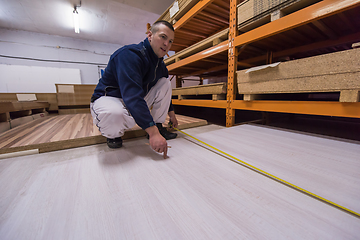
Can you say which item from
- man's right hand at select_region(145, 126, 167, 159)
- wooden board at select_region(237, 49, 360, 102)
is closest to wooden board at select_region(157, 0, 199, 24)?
wooden board at select_region(237, 49, 360, 102)

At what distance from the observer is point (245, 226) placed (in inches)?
16.8

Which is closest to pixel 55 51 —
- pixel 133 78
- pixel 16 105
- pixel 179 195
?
pixel 16 105

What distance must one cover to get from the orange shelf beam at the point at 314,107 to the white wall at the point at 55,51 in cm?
678

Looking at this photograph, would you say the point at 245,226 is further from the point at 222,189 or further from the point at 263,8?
the point at 263,8

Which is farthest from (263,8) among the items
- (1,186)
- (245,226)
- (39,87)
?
(39,87)

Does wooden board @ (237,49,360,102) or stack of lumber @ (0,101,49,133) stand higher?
wooden board @ (237,49,360,102)

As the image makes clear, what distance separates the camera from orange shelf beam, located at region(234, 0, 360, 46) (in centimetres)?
98

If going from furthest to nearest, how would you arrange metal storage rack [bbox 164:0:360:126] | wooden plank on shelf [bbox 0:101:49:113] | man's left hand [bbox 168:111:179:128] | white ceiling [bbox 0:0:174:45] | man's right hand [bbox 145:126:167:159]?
1. white ceiling [bbox 0:0:174:45]
2. wooden plank on shelf [bbox 0:101:49:113]
3. man's left hand [bbox 168:111:179:128]
4. metal storage rack [bbox 164:0:360:126]
5. man's right hand [bbox 145:126:167:159]

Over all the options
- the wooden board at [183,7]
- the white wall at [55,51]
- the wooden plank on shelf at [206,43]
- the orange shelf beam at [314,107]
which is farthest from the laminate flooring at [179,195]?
the white wall at [55,51]

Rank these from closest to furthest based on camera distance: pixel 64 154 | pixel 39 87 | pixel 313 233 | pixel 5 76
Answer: pixel 313 233
pixel 64 154
pixel 5 76
pixel 39 87

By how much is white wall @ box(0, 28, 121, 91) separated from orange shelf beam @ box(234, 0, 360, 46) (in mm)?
6604

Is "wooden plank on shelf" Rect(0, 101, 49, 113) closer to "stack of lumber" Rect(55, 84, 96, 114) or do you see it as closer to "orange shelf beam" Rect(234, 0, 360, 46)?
"stack of lumber" Rect(55, 84, 96, 114)

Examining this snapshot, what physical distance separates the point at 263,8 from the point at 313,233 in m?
1.76

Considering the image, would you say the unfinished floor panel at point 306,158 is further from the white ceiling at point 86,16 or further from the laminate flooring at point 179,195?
the white ceiling at point 86,16
